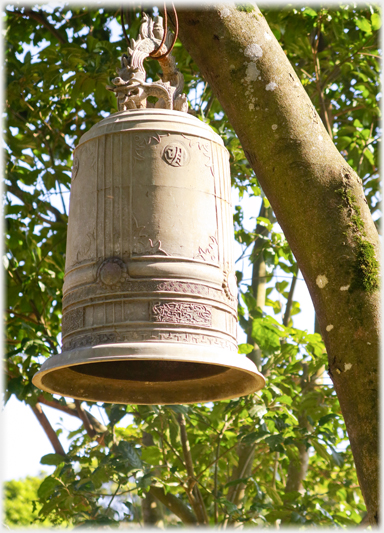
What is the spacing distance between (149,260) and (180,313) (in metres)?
0.22

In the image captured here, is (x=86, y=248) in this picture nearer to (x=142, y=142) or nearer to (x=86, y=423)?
(x=142, y=142)

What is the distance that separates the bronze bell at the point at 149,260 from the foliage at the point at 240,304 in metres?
2.22

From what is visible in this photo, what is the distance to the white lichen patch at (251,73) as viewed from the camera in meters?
2.54

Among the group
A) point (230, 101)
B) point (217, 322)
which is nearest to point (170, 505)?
point (217, 322)

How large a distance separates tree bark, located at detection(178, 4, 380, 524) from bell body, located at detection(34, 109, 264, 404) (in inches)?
10.2

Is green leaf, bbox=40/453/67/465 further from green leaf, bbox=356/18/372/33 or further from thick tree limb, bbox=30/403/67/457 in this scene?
green leaf, bbox=356/18/372/33

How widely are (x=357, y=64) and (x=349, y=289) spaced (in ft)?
15.1

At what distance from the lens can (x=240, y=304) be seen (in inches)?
253

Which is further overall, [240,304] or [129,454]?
[240,304]

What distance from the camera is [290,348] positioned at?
18.5 ft

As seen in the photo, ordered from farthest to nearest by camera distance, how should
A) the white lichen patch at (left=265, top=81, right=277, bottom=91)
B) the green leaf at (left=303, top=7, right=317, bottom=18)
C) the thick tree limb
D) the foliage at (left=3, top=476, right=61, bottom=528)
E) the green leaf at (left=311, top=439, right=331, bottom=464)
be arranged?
the foliage at (left=3, top=476, right=61, bottom=528)
the thick tree limb
the green leaf at (left=303, top=7, right=317, bottom=18)
the green leaf at (left=311, top=439, right=331, bottom=464)
the white lichen patch at (left=265, top=81, right=277, bottom=91)

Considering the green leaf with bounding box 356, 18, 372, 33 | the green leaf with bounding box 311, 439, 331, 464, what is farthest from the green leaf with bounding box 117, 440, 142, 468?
the green leaf with bounding box 356, 18, 372, 33

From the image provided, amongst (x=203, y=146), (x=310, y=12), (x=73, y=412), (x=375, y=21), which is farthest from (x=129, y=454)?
(x=375, y=21)

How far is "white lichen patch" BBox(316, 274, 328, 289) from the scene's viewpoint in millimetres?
2273
